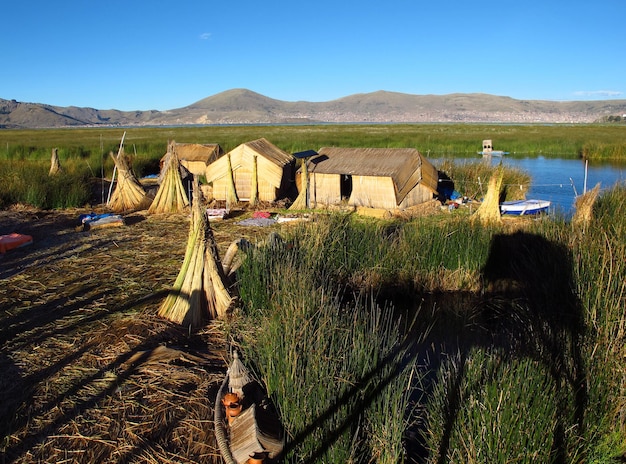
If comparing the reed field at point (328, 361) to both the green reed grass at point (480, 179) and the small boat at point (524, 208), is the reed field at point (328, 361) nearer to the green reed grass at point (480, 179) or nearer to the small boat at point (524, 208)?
the small boat at point (524, 208)

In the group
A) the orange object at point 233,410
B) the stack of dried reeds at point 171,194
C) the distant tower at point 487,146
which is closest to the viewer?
the orange object at point 233,410

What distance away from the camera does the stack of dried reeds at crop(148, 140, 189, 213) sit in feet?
33.5

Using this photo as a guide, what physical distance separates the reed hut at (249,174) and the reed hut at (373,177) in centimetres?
87

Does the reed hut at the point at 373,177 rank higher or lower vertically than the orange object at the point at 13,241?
higher

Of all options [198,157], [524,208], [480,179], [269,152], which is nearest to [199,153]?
[198,157]

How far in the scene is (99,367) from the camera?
145 inches

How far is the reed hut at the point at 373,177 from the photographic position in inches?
436

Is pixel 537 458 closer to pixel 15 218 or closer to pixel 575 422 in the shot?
pixel 575 422

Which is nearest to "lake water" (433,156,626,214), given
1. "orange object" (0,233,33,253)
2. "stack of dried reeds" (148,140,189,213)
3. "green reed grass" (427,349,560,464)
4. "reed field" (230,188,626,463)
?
"stack of dried reeds" (148,140,189,213)

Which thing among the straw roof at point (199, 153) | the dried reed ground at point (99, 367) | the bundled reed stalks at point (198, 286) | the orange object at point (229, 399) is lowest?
the dried reed ground at point (99, 367)

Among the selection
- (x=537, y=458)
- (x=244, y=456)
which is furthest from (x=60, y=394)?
(x=537, y=458)

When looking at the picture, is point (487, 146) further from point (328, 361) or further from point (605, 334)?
point (328, 361)

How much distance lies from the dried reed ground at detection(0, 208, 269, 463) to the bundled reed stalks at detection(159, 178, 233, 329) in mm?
145

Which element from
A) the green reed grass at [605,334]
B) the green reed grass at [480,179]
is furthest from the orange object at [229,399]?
the green reed grass at [480,179]
